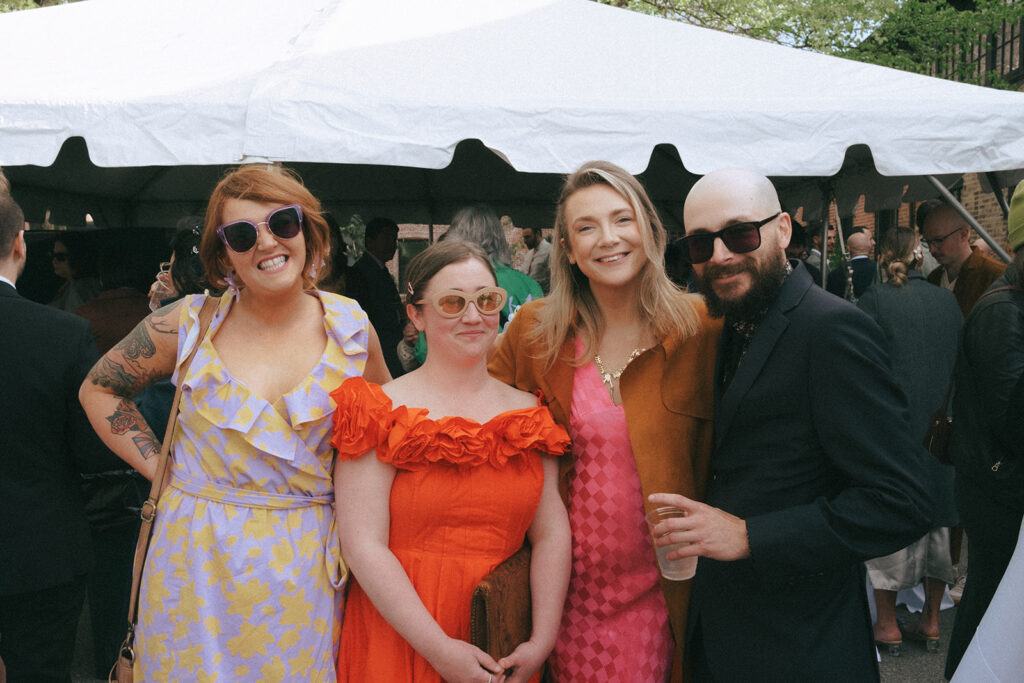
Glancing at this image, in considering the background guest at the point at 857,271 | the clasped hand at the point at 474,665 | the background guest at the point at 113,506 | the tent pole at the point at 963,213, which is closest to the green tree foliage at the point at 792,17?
the background guest at the point at 857,271

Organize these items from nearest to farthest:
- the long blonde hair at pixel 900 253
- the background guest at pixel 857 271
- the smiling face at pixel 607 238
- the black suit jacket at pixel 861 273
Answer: the smiling face at pixel 607 238 → the long blonde hair at pixel 900 253 → the background guest at pixel 857 271 → the black suit jacket at pixel 861 273

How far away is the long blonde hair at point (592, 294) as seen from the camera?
7.22 ft

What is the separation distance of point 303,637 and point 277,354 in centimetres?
73

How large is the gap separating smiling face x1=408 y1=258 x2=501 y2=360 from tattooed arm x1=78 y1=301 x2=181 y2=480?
2.36ft

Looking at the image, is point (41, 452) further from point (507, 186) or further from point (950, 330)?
point (507, 186)

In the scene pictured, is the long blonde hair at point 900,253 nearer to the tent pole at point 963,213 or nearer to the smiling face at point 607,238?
the tent pole at point 963,213

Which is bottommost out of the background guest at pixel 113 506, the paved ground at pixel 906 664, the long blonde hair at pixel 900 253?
the paved ground at pixel 906 664

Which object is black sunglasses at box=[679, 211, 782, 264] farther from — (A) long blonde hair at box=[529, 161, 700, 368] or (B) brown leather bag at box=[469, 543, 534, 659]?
(B) brown leather bag at box=[469, 543, 534, 659]

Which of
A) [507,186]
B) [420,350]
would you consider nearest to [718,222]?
[420,350]

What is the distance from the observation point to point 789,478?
1.81 meters

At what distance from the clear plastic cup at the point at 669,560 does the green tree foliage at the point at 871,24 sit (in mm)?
12302

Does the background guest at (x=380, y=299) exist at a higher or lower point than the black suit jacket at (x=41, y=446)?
higher

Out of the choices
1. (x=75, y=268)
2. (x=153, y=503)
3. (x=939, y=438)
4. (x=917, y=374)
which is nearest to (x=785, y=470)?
(x=153, y=503)

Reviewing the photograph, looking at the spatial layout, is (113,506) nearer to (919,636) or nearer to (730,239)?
(730,239)
